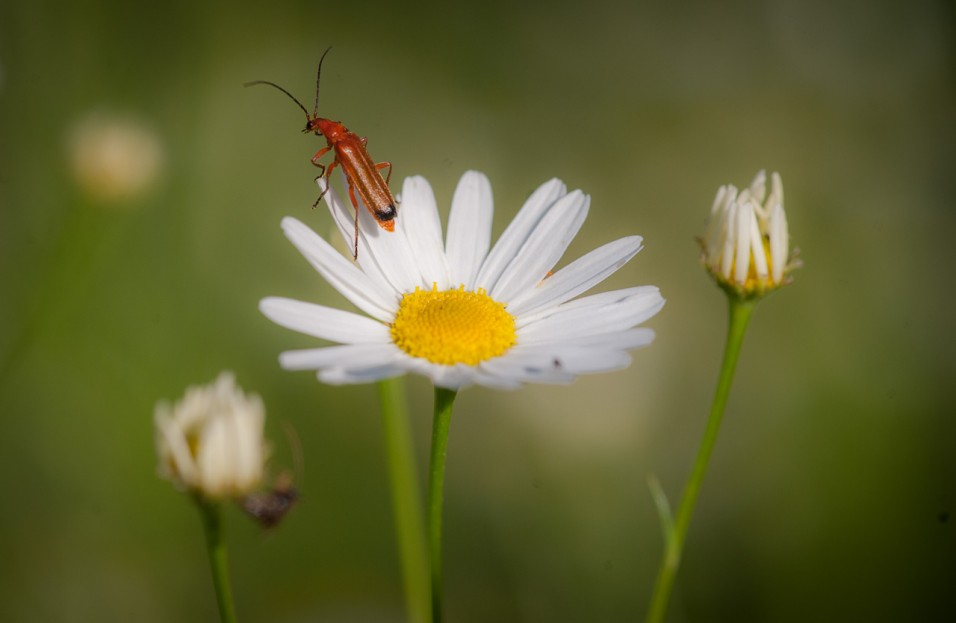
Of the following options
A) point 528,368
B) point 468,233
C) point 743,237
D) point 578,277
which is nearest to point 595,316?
point 578,277

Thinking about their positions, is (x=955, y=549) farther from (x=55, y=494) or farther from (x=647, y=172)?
(x=55, y=494)

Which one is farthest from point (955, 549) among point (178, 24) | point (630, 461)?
point (178, 24)

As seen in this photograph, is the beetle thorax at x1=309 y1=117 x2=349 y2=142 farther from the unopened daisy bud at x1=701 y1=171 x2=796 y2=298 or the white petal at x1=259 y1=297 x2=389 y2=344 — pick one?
the unopened daisy bud at x1=701 y1=171 x2=796 y2=298

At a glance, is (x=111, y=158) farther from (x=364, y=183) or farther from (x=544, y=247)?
(x=544, y=247)

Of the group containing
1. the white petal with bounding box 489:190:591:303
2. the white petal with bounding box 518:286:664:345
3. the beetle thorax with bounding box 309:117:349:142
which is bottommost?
the white petal with bounding box 518:286:664:345

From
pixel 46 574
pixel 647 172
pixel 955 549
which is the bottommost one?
pixel 955 549

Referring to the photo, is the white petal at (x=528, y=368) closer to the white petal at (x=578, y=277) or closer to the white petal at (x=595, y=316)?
the white petal at (x=595, y=316)

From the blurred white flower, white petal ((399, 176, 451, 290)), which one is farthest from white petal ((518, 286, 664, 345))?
the blurred white flower
